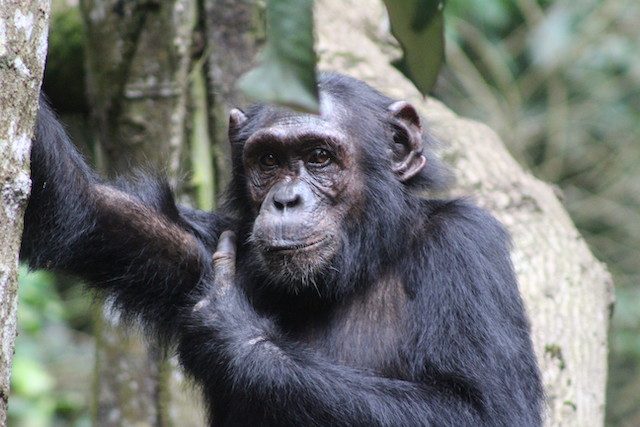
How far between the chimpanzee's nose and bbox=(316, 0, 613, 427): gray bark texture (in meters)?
1.37

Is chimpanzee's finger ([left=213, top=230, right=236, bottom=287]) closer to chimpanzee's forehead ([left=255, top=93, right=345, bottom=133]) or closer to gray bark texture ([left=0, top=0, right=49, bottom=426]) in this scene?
chimpanzee's forehead ([left=255, top=93, right=345, bottom=133])

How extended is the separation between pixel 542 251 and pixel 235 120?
6.68 feet

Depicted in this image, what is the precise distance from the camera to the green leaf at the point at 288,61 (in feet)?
5.43

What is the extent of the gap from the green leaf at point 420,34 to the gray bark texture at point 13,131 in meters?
0.92

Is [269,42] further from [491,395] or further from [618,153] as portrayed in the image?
[618,153]

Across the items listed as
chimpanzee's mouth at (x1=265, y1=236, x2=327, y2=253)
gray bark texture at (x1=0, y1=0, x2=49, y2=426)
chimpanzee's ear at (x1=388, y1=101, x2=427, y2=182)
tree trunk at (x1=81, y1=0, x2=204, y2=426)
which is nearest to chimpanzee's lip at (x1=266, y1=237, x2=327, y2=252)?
chimpanzee's mouth at (x1=265, y1=236, x2=327, y2=253)

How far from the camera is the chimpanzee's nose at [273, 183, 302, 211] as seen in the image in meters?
4.02

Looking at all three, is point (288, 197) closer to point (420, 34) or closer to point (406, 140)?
point (406, 140)

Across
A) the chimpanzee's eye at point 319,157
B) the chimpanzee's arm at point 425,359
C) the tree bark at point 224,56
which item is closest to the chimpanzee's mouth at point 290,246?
the chimpanzee's arm at point 425,359

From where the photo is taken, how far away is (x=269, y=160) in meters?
4.26

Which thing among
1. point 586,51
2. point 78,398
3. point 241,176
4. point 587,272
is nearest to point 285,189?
point 241,176

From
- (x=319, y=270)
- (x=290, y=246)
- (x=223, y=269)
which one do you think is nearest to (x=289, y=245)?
(x=290, y=246)

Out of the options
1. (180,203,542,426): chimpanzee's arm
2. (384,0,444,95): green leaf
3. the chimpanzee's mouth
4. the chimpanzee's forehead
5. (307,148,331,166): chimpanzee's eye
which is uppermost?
(384,0,444,95): green leaf

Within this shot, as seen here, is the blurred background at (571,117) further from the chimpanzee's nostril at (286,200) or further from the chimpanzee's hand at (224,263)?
the chimpanzee's nostril at (286,200)
